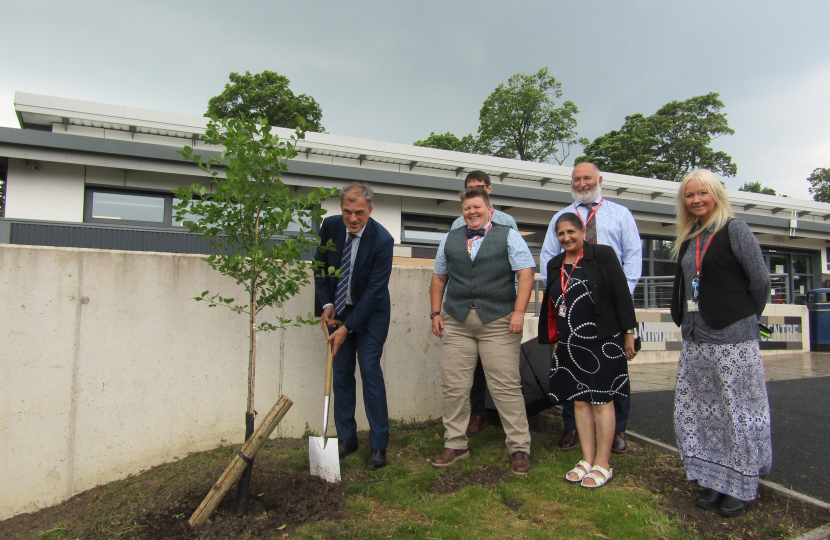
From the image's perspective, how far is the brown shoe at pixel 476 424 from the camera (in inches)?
153

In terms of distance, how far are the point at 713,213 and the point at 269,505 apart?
303cm

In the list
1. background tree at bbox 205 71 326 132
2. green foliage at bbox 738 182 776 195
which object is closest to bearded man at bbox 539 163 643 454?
background tree at bbox 205 71 326 132

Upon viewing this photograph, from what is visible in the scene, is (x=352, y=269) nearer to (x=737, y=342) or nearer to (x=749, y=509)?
(x=737, y=342)

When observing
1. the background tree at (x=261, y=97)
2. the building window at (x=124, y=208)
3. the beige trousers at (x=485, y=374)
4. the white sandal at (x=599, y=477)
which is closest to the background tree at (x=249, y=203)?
the beige trousers at (x=485, y=374)

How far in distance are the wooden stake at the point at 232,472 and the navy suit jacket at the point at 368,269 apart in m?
0.88

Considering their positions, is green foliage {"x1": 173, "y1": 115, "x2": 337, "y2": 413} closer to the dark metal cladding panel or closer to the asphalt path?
the asphalt path

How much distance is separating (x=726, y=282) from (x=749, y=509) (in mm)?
1259

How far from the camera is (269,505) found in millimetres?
2646

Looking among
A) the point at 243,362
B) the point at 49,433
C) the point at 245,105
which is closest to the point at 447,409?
the point at 243,362

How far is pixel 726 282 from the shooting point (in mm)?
2617

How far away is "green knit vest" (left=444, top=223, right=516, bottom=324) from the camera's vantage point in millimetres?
3240

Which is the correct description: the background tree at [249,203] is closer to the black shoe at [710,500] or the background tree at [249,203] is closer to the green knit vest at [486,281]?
the green knit vest at [486,281]

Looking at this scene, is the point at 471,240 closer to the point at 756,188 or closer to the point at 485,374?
the point at 485,374

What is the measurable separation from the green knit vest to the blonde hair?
3.38ft
